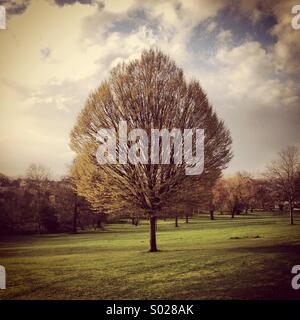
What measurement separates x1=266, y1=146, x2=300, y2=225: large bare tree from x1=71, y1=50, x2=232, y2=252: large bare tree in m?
5.17

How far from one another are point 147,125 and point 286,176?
13033mm

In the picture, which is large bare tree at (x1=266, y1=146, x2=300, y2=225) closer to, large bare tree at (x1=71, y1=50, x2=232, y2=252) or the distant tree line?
large bare tree at (x1=71, y1=50, x2=232, y2=252)

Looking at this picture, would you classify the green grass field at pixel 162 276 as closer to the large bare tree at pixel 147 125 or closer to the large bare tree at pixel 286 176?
the large bare tree at pixel 147 125

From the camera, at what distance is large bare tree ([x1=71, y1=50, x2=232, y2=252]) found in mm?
13727

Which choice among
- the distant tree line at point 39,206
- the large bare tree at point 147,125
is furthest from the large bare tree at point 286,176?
the distant tree line at point 39,206

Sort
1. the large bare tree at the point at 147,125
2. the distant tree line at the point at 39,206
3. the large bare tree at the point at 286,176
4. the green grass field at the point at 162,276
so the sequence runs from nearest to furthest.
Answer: the green grass field at the point at 162,276, the large bare tree at the point at 147,125, the large bare tree at the point at 286,176, the distant tree line at the point at 39,206

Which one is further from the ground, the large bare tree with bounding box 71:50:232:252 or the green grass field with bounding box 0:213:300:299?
the large bare tree with bounding box 71:50:232:252

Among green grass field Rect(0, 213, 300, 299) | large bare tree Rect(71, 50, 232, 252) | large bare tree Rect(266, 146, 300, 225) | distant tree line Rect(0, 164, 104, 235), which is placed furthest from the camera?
distant tree line Rect(0, 164, 104, 235)

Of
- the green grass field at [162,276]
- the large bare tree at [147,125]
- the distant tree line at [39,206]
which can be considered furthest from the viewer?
the distant tree line at [39,206]

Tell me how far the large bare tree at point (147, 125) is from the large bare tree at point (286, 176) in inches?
204

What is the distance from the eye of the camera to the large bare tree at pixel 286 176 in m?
17.4

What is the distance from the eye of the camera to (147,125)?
44.8ft

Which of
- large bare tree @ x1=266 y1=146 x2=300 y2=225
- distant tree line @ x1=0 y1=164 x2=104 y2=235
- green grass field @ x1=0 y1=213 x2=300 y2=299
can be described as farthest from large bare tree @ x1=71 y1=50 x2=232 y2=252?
large bare tree @ x1=266 y1=146 x2=300 y2=225

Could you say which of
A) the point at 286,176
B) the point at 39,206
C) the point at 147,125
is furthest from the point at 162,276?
the point at 39,206
